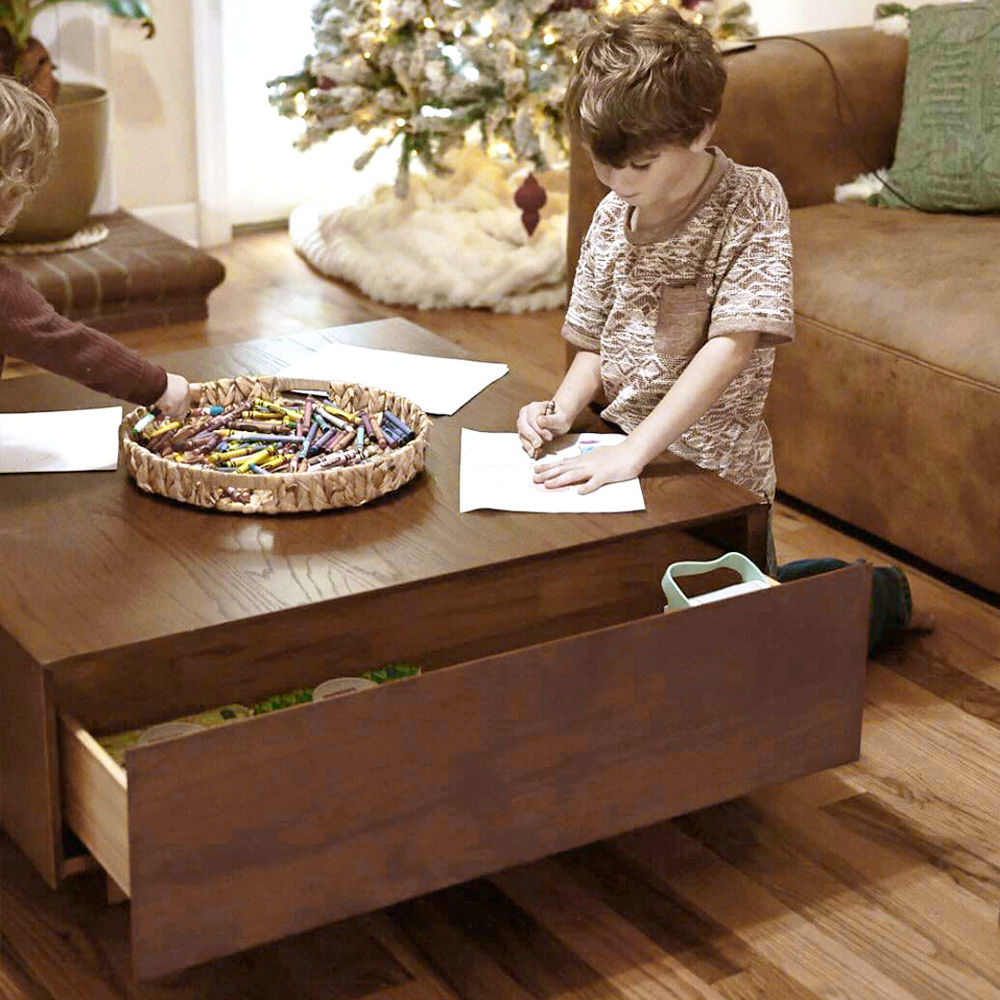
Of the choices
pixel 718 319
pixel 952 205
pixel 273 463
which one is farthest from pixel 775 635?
pixel 952 205

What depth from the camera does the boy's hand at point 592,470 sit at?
164 cm

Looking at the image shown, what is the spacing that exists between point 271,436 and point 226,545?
215 millimetres

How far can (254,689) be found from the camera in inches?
60.9

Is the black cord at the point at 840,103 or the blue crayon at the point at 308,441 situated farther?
the black cord at the point at 840,103

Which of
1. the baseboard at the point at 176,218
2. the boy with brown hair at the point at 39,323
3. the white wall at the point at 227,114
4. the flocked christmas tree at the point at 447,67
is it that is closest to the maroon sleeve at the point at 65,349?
the boy with brown hair at the point at 39,323

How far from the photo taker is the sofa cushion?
2.09 metres

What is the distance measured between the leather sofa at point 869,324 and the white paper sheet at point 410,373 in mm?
556

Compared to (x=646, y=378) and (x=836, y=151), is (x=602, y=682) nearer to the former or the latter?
(x=646, y=378)

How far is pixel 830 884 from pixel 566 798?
35cm

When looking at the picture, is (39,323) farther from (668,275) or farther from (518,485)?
(668,275)

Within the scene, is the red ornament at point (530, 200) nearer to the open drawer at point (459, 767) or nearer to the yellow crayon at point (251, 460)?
the yellow crayon at point (251, 460)

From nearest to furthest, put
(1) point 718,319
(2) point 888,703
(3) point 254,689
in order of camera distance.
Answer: (3) point 254,689 → (1) point 718,319 → (2) point 888,703

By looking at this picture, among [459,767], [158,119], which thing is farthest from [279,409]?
[158,119]

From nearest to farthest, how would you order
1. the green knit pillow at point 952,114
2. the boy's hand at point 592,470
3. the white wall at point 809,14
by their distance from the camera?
the boy's hand at point 592,470 < the green knit pillow at point 952,114 < the white wall at point 809,14
